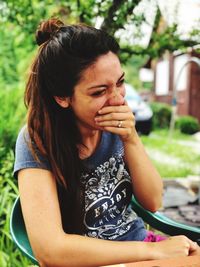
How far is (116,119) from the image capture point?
61.1 inches

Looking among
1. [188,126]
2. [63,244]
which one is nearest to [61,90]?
[63,244]

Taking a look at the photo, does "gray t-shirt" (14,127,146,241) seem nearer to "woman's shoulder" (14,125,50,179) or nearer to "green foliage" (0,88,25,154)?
"woman's shoulder" (14,125,50,179)

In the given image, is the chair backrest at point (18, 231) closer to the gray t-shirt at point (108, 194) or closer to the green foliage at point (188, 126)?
the gray t-shirt at point (108, 194)

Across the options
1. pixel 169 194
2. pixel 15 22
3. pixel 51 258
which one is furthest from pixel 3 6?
pixel 169 194

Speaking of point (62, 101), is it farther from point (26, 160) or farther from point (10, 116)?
point (10, 116)

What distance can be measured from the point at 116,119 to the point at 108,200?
0.34m

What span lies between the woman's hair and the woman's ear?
15 mm

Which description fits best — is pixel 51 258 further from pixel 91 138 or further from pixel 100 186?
pixel 91 138

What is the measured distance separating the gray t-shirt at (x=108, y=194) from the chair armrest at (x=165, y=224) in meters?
0.14

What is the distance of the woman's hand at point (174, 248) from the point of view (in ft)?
4.42

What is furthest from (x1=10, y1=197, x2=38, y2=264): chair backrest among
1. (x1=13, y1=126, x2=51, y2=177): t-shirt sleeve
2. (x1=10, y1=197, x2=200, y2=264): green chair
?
(x1=13, y1=126, x2=51, y2=177): t-shirt sleeve

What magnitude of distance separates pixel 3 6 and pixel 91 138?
208cm

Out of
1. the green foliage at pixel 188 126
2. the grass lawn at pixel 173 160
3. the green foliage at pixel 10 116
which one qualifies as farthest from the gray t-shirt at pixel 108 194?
the green foliage at pixel 188 126

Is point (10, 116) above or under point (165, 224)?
above
